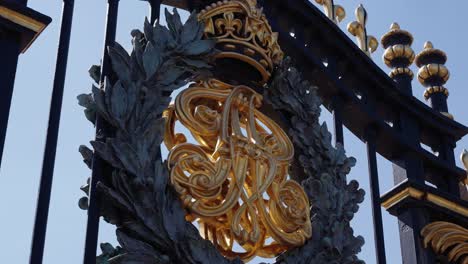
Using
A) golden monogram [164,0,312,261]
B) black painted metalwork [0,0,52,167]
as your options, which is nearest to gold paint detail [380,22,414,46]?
golden monogram [164,0,312,261]

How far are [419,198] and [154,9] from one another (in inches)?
81.6

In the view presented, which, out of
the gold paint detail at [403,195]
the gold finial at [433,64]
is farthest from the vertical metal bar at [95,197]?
the gold finial at [433,64]

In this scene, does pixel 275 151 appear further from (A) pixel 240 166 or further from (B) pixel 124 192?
(B) pixel 124 192

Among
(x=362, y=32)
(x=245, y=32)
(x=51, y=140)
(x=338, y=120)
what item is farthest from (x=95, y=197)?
(x=362, y=32)

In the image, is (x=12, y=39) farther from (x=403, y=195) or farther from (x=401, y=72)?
(x=401, y=72)

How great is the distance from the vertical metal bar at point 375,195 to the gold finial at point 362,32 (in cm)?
64

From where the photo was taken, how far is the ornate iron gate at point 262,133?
235 inches

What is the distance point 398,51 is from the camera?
26.7 ft

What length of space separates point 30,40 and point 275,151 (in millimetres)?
1494

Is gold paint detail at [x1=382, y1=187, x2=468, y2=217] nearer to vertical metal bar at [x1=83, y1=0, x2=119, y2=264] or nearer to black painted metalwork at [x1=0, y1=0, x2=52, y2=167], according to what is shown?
vertical metal bar at [x1=83, y1=0, x2=119, y2=264]

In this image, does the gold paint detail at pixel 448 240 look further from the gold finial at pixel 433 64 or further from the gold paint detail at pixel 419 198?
the gold finial at pixel 433 64

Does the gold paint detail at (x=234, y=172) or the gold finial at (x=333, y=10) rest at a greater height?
the gold finial at (x=333, y=10)

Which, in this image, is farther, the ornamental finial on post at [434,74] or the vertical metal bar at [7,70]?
the ornamental finial on post at [434,74]

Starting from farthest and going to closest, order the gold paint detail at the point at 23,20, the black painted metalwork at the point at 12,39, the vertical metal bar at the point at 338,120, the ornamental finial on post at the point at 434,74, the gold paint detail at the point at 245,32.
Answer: the ornamental finial on post at the point at 434,74, the vertical metal bar at the point at 338,120, the gold paint detail at the point at 245,32, the gold paint detail at the point at 23,20, the black painted metalwork at the point at 12,39
